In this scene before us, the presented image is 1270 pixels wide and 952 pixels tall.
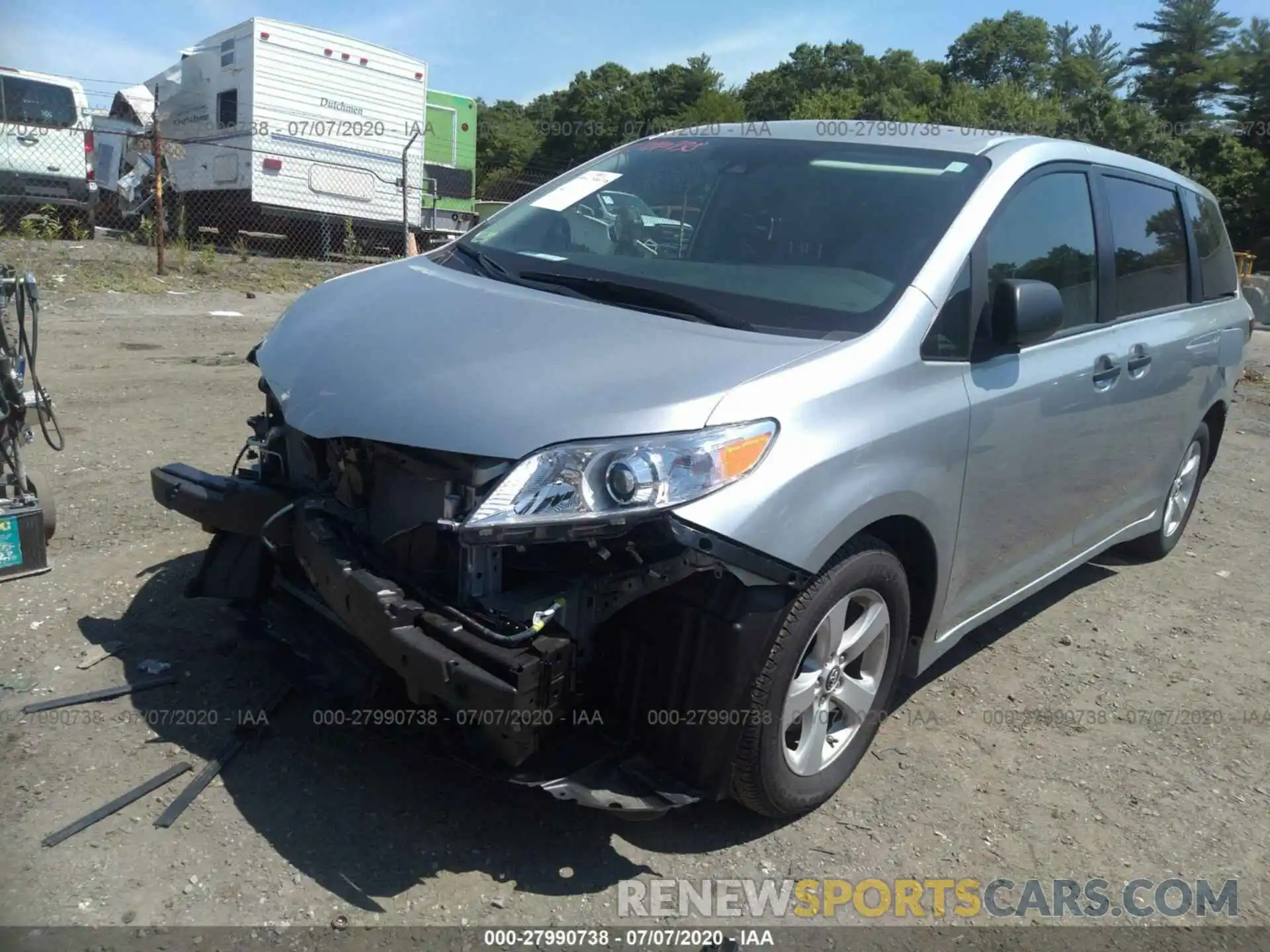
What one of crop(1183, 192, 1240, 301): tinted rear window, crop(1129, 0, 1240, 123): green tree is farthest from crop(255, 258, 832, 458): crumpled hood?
crop(1129, 0, 1240, 123): green tree

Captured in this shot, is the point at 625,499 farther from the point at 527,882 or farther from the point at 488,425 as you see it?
the point at 527,882

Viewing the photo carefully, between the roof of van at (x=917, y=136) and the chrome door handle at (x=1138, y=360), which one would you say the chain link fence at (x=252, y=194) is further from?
the chrome door handle at (x=1138, y=360)

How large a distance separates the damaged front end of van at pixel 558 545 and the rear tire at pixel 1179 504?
3493mm

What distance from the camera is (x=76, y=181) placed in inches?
628

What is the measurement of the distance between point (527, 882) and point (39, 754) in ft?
4.98

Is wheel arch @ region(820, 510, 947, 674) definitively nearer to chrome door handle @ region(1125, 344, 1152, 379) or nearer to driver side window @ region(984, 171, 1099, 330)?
driver side window @ region(984, 171, 1099, 330)

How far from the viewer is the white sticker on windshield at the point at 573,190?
4051 mm

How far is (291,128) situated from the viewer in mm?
16312

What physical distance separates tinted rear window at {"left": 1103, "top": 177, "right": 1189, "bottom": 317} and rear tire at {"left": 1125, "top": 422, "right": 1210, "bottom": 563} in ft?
3.28

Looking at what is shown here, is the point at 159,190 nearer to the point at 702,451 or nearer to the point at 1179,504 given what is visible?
the point at 1179,504

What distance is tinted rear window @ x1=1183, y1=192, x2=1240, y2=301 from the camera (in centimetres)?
521

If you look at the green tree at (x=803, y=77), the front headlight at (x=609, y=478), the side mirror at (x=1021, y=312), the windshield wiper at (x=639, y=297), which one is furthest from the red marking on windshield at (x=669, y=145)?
the green tree at (x=803, y=77)

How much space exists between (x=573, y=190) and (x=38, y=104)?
15157mm

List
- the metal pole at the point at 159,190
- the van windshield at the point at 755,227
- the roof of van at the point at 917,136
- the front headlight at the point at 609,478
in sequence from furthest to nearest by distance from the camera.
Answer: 1. the metal pole at the point at 159,190
2. the roof of van at the point at 917,136
3. the van windshield at the point at 755,227
4. the front headlight at the point at 609,478
